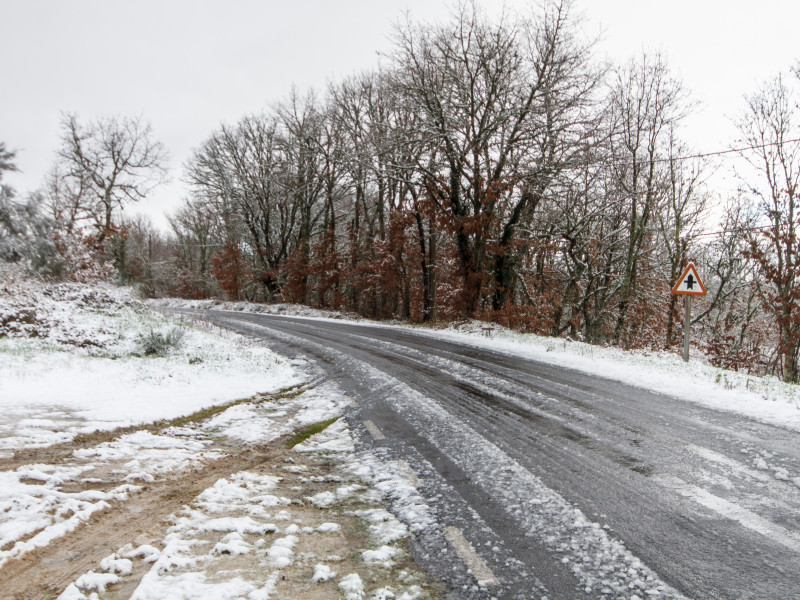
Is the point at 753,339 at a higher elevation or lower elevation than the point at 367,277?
lower

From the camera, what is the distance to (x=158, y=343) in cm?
950

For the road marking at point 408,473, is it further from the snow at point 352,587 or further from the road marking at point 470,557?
the snow at point 352,587

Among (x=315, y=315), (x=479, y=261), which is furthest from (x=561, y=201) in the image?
(x=315, y=315)

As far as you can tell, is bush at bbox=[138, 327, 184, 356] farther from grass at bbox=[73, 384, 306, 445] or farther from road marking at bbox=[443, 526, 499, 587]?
road marking at bbox=[443, 526, 499, 587]

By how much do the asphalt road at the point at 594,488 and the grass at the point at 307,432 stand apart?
0.30 m

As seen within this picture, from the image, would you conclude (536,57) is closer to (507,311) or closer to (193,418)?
(507,311)

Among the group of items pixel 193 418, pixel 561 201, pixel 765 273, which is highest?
pixel 561 201

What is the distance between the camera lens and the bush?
9469 mm

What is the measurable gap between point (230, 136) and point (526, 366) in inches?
1265

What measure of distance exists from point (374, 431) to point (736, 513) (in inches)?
133

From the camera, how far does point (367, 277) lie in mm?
27312

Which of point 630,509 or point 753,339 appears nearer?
point 630,509

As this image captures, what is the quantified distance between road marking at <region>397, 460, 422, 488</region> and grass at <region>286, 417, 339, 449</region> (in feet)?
4.48

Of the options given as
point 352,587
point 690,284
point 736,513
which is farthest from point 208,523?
point 690,284
